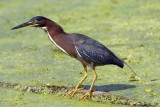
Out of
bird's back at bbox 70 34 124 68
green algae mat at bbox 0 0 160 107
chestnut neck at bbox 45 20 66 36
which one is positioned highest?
chestnut neck at bbox 45 20 66 36

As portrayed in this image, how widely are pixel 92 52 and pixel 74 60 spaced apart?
1.41m

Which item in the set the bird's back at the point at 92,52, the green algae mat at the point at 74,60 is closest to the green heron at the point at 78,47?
the bird's back at the point at 92,52

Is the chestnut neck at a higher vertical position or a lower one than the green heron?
higher

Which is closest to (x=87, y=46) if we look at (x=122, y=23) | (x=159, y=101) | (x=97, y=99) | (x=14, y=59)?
(x=97, y=99)

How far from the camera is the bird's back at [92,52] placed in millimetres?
4090

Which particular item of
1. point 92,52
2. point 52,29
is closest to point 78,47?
point 92,52

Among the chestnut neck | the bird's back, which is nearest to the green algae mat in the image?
the bird's back

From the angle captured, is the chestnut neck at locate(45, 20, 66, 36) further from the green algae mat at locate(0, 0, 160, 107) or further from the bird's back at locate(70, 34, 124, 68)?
the green algae mat at locate(0, 0, 160, 107)

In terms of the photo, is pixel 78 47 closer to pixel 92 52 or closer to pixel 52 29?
pixel 92 52

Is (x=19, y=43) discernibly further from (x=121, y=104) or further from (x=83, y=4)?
(x=121, y=104)

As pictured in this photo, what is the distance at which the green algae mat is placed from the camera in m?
4.14

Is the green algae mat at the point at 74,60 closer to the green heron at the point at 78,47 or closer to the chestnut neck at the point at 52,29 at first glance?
the green heron at the point at 78,47

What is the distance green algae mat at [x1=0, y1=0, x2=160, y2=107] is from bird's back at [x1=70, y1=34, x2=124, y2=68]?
0.37 m

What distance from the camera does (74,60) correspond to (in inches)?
218
